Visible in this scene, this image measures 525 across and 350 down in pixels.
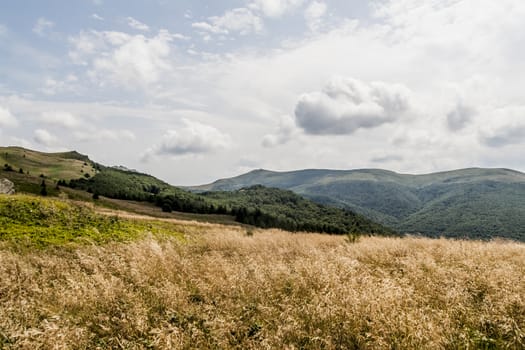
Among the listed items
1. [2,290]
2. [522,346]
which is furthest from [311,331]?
[2,290]

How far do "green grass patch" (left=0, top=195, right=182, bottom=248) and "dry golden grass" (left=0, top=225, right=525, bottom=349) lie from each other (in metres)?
5.20

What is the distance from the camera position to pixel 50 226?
16.1m

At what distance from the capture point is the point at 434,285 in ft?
21.4

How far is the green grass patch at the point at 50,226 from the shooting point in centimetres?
1329

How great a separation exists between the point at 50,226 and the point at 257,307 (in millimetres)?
14829

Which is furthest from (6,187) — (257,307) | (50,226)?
(257,307)

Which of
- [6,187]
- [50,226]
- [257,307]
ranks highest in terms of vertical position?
[6,187]

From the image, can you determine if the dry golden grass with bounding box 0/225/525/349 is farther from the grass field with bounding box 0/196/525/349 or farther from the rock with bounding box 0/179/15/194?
the rock with bounding box 0/179/15/194

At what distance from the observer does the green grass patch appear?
13.3 metres

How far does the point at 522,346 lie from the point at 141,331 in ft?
17.7

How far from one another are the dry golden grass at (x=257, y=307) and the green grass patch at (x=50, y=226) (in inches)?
205

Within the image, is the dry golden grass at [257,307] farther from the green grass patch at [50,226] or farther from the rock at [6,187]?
the rock at [6,187]

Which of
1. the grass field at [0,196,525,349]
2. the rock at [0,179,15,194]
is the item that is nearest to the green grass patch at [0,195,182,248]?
the grass field at [0,196,525,349]

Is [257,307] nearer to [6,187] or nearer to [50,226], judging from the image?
[50,226]
